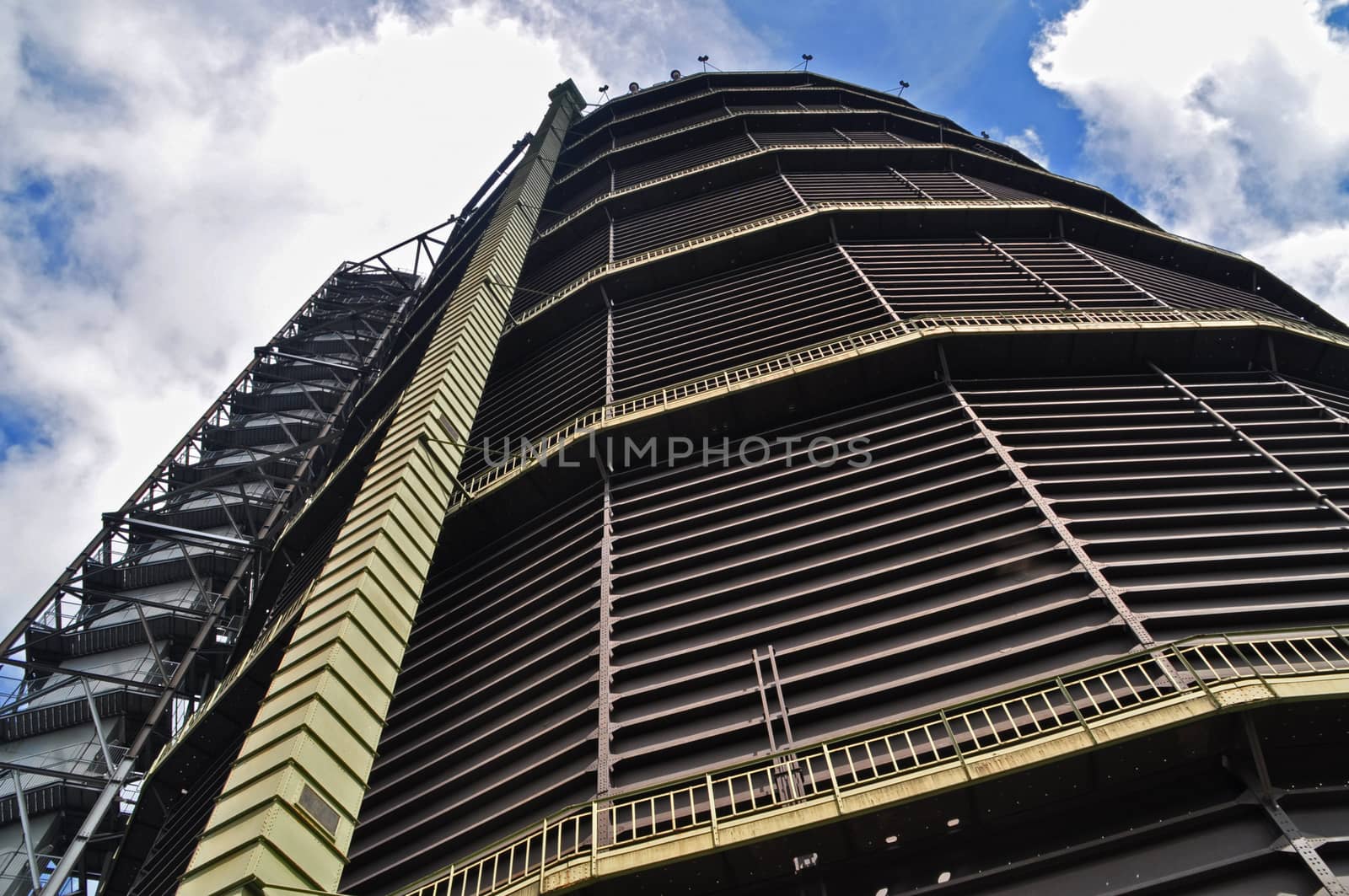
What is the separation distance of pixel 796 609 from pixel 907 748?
1.64 metres

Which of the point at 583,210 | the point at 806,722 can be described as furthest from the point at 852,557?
the point at 583,210

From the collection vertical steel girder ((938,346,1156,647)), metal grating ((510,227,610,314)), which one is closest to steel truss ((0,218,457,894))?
metal grating ((510,227,610,314))

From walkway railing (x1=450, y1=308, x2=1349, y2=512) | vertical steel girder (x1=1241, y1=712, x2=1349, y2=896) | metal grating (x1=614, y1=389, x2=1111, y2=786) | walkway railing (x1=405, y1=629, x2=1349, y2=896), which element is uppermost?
walkway railing (x1=450, y1=308, x2=1349, y2=512)

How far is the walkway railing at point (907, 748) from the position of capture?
5.30 metres

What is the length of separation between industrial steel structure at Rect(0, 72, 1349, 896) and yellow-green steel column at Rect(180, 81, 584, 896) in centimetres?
4

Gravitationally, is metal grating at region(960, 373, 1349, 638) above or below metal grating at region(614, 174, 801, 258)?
below

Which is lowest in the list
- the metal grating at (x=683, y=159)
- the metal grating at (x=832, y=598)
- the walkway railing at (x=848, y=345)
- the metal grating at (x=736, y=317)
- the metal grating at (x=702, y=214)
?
the metal grating at (x=832, y=598)

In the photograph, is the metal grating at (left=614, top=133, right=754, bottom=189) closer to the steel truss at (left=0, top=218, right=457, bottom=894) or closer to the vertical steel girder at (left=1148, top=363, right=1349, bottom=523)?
the steel truss at (left=0, top=218, right=457, bottom=894)

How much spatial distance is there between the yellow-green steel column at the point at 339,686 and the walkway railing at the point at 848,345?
3.64ft

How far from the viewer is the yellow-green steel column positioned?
4957 millimetres

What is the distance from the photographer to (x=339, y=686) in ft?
20.1

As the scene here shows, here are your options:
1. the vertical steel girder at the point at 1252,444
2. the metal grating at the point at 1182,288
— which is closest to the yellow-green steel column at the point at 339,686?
the vertical steel girder at the point at 1252,444

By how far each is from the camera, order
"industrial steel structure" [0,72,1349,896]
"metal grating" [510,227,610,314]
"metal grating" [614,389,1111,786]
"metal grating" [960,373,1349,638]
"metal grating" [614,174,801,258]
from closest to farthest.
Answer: "industrial steel structure" [0,72,1349,896], "metal grating" [614,389,1111,786], "metal grating" [960,373,1349,638], "metal grating" [614,174,801,258], "metal grating" [510,227,610,314]

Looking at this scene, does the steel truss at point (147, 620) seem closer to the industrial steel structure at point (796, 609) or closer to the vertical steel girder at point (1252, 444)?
the industrial steel structure at point (796, 609)
